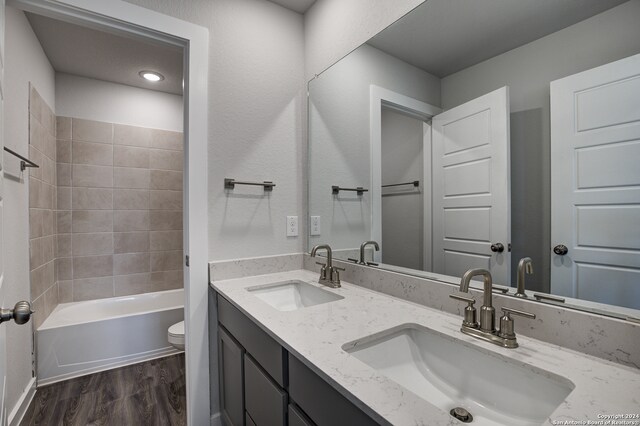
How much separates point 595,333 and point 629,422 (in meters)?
0.27

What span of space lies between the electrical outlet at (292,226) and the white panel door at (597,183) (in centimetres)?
127

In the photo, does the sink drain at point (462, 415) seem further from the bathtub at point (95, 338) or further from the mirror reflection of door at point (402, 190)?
the bathtub at point (95, 338)

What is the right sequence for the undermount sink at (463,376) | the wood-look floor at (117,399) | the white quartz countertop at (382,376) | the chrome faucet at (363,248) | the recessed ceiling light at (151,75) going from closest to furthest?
the white quartz countertop at (382,376) → the undermount sink at (463,376) → the chrome faucet at (363,248) → the wood-look floor at (117,399) → the recessed ceiling light at (151,75)

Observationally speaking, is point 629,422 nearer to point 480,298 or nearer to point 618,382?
point 618,382

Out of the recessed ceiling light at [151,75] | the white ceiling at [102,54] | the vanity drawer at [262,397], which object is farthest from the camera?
the recessed ceiling light at [151,75]

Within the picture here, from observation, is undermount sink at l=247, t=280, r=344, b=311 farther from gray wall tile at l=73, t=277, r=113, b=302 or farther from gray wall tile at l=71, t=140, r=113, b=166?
gray wall tile at l=71, t=140, r=113, b=166

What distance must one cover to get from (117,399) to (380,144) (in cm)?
227

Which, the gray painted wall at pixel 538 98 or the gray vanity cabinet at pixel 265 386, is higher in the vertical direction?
the gray painted wall at pixel 538 98

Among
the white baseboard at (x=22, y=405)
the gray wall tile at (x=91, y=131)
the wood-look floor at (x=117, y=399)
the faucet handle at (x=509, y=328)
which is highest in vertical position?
the gray wall tile at (x=91, y=131)

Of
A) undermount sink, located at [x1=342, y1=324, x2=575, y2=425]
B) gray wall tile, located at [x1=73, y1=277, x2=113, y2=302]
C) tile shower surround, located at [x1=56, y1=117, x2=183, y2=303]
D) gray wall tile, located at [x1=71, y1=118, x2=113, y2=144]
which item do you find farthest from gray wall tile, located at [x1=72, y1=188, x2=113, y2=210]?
undermount sink, located at [x1=342, y1=324, x2=575, y2=425]

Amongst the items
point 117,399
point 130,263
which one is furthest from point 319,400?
point 130,263

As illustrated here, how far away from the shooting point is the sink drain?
69cm

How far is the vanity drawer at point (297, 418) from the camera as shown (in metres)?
0.76

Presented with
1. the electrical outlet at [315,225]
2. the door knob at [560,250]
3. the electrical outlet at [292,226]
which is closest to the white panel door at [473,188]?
the door knob at [560,250]
